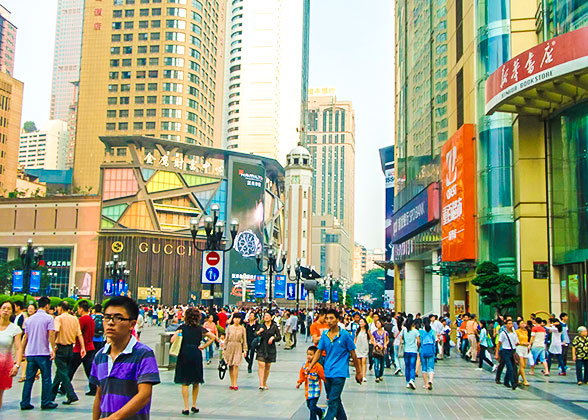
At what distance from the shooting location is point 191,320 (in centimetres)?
1151

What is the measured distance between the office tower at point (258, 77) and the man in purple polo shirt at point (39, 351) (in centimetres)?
12640

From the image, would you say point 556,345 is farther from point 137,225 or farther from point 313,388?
point 137,225

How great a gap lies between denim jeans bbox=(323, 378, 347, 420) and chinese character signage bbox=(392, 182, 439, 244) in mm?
29242

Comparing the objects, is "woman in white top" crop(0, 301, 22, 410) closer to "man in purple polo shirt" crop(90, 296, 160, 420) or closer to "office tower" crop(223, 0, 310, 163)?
"man in purple polo shirt" crop(90, 296, 160, 420)

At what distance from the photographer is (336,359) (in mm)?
9078

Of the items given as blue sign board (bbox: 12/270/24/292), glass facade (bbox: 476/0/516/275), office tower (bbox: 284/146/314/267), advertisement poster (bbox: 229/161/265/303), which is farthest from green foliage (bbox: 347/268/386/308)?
glass facade (bbox: 476/0/516/275)

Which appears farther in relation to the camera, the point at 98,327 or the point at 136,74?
the point at 136,74

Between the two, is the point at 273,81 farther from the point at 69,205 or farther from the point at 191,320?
the point at 191,320

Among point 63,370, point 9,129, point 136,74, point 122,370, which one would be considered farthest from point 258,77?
point 122,370

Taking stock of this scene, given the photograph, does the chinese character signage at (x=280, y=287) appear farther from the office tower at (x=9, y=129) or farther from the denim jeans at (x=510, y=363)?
the office tower at (x=9, y=129)

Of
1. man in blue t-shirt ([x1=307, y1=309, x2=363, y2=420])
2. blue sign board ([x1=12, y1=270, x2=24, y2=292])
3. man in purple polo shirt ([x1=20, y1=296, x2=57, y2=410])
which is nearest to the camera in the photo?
man in blue t-shirt ([x1=307, y1=309, x2=363, y2=420])

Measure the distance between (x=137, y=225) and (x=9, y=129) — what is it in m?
39.0

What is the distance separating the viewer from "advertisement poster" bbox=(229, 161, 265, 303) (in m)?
87.8

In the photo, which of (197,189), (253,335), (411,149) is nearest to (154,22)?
(197,189)
